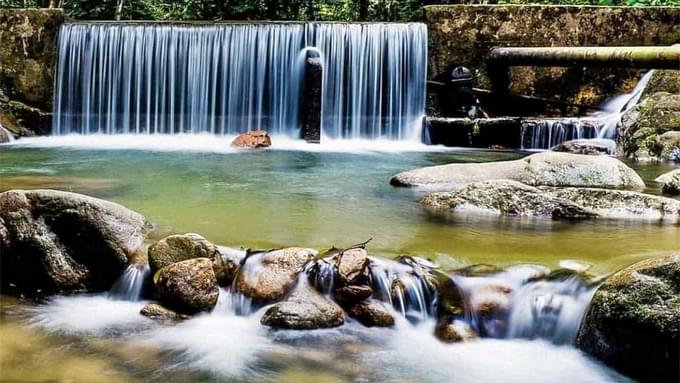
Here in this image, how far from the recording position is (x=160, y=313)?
157 inches

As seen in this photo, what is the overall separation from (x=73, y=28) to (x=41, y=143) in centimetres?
234

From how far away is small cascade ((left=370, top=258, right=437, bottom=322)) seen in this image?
398 centimetres

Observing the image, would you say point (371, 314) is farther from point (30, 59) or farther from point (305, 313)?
point (30, 59)

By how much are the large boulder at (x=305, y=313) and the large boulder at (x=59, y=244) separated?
3.48 feet

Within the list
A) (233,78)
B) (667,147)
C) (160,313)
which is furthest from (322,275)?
(233,78)

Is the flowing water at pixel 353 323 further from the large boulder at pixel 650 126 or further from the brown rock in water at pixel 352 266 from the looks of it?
the large boulder at pixel 650 126

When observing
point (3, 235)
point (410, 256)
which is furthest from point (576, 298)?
point (3, 235)

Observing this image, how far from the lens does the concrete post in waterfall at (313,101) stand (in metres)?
11.9

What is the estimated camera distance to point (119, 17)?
18.0 metres

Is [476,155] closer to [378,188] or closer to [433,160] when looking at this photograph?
[433,160]

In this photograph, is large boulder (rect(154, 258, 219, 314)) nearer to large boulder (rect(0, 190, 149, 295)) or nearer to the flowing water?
the flowing water

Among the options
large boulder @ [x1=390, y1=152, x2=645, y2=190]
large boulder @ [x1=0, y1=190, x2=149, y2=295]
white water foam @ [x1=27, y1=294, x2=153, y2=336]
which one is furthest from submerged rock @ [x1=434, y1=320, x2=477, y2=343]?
large boulder @ [x1=390, y1=152, x2=645, y2=190]

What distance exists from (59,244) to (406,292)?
84.2 inches

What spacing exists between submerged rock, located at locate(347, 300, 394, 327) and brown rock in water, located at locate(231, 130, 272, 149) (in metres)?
7.62
